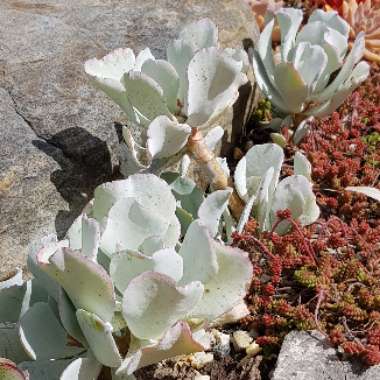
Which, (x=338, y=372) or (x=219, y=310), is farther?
(x=338, y=372)

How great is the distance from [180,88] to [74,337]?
0.67 metres

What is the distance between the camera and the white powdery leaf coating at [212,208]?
5.08 feet

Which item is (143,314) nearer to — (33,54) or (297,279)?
(297,279)

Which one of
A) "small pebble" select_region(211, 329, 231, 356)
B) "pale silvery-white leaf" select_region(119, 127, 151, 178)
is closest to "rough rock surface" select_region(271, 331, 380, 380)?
"small pebble" select_region(211, 329, 231, 356)

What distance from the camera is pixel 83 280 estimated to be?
1.30 metres

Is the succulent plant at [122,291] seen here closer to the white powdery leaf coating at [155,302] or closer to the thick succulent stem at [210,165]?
the white powdery leaf coating at [155,302]

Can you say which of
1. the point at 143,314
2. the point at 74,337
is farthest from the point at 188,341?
the point at 74,337

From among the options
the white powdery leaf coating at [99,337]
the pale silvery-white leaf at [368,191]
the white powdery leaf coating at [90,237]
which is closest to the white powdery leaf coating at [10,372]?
the white powdery leaf coating at [99,337]

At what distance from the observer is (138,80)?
166 centimetres

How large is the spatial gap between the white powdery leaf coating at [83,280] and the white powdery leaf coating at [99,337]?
31mm

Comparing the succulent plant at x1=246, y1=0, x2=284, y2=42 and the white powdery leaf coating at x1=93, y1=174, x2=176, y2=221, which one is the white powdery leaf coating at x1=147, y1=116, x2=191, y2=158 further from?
the succulent plant at x1=246, y1=0, x2=284, y2=42

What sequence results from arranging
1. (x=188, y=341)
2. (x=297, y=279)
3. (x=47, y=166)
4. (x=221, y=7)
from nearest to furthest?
(x=188, y=341) → (x=297, y=279) → (x=47, y=166) → (x=221, y=7)

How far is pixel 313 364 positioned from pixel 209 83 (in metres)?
0.69

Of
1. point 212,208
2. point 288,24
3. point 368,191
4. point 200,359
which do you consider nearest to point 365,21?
point 288,24
